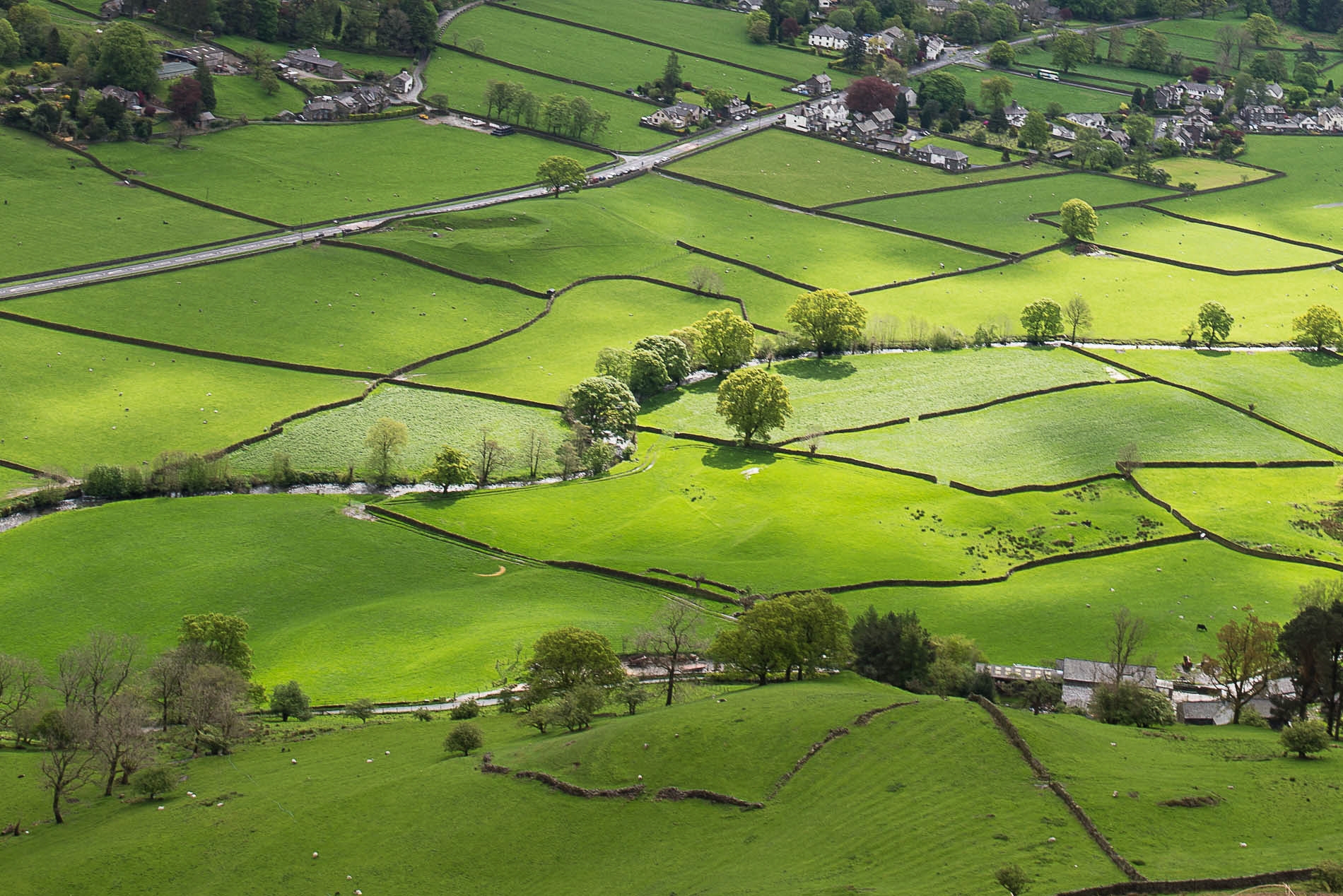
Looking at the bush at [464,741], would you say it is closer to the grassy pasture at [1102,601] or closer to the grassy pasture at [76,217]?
the grassy pasture at [1102,601]

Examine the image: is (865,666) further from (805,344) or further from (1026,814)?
(805,344)

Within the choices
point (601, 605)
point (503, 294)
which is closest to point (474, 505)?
point (601, 605)

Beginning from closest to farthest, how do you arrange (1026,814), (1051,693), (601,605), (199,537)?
1. (1026,814)
2. (1051,693)
3. (601,605)
4. (199,537)

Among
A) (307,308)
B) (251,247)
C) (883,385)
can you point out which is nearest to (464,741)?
(883,385)

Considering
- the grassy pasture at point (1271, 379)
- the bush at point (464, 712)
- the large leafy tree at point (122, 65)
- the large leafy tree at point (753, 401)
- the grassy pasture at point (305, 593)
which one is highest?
the large leafy tree at point (122, 65)

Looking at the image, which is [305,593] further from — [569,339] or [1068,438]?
[1068,438]

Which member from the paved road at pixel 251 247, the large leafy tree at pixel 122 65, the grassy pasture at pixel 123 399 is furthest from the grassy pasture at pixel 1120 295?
the large leafy tree at pixel 122 65
